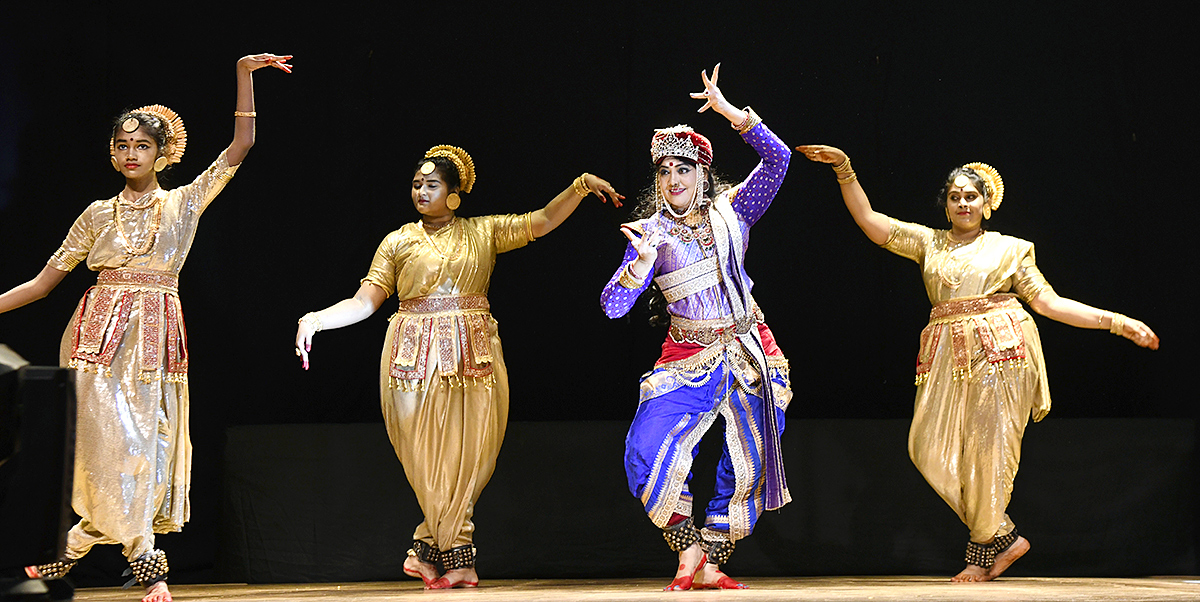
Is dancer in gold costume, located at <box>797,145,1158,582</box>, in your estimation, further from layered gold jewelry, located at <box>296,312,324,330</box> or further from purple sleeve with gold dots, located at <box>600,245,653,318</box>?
layered gold jewelry, located at <box>296,312,324,330</box>

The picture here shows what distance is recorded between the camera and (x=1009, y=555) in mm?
3906

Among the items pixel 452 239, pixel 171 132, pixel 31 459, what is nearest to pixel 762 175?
pixel 452 239

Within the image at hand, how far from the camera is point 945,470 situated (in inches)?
156

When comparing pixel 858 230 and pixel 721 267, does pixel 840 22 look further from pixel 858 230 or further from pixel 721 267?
pixel 721 267

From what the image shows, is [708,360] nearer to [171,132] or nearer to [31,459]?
[171,132]

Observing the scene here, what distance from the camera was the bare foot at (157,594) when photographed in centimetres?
343

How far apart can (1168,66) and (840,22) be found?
4.48ft

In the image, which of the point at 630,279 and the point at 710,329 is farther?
the point at 710,329

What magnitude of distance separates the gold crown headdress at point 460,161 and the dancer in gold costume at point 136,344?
2.21ft

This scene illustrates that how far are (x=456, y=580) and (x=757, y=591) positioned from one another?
1.07 metres

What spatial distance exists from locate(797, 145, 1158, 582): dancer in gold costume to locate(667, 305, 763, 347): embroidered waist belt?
0.68 meters

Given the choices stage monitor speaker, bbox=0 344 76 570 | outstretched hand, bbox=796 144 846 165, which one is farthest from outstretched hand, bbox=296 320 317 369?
outstretched hand, bbox=796 144 846 165

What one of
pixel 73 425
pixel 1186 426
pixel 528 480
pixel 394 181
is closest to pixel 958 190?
pixel 1186 426

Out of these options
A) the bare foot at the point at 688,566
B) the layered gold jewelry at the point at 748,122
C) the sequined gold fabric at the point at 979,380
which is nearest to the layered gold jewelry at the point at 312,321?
the bare foot at the point at 688,566
